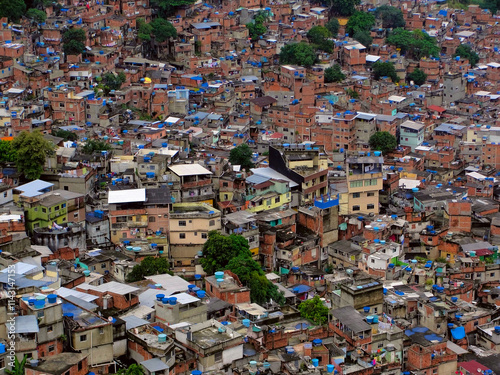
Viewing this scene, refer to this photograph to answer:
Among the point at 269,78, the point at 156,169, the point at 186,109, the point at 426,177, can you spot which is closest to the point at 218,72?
the point at 269,78

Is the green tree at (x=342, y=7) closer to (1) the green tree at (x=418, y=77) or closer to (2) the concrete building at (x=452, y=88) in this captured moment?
(1) the green tree at (x=418, y=77)

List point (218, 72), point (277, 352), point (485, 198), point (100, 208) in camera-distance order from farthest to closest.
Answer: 1. point (218, 72)
2. point (485, 198)
3. point (100, 208)
4. point (277, 352)

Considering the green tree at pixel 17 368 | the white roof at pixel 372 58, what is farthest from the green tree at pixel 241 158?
the white roof at pixel 372 58

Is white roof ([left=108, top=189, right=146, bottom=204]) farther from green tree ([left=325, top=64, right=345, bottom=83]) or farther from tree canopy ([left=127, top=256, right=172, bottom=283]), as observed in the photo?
green tree ([left=325, top=64, right=345, bottom=83])

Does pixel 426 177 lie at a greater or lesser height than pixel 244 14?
lesser

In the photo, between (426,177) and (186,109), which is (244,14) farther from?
(426,177)
